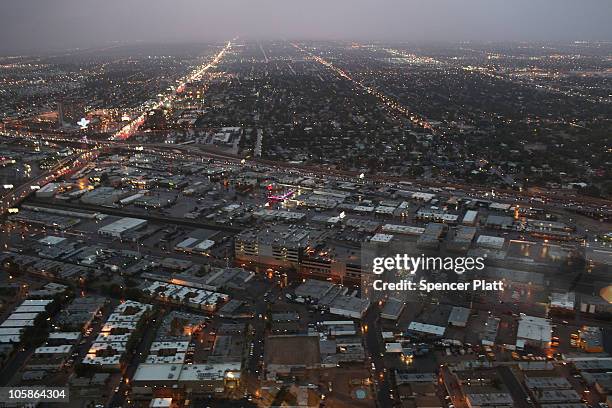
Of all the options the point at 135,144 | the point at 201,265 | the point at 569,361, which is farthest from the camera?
the point at 135,144

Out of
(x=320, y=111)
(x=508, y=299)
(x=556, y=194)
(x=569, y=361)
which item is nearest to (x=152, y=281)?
(x=508, y=299)

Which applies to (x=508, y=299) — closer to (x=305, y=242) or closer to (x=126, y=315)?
(x=305, y=242)

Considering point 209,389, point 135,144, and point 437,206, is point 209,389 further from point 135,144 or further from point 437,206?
point 135,144

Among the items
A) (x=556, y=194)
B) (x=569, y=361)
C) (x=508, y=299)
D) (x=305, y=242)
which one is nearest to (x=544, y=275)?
(x=508, y=299)

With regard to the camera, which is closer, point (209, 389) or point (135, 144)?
point (209, 389)

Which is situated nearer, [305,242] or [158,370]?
→ [158,370]

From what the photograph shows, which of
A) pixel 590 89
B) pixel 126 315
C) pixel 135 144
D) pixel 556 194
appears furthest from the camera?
pixel 590 89

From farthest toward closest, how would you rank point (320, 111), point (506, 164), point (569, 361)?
point (320, 111), point (506, 164), point (569, 361)

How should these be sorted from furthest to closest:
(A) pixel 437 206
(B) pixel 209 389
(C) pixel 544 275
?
1. (A) pixel 437 206
2. (C) pixel 544 275
3. (B) pixel 209 389
